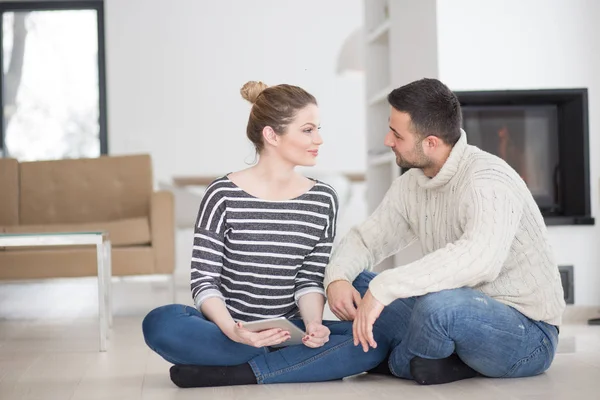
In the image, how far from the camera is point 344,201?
8.23m

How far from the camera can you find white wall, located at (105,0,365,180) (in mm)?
8414

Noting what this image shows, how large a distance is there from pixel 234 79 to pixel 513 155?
14.8 ft

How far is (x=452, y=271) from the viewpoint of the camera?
2227 millimetres

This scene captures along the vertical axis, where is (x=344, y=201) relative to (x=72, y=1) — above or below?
below

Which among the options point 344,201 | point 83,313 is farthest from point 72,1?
point 83,313

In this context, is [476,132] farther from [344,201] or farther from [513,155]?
[344,201]

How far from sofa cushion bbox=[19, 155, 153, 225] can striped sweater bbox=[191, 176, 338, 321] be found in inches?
125

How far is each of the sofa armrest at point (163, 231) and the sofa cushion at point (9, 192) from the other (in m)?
0.98

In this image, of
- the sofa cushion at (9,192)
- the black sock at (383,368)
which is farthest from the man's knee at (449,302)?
the sofa cushion at (9,192)

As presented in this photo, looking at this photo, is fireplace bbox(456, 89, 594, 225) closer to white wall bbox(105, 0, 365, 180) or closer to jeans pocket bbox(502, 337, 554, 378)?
jeans pocket bbox(502, 337, 554, 378)

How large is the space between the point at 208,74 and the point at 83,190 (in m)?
3.03

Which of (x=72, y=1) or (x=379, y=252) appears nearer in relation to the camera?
(x=379, y=252)

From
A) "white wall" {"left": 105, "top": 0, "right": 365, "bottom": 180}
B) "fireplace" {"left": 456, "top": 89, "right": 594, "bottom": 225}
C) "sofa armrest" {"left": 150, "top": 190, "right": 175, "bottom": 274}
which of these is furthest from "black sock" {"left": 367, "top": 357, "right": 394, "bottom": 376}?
"white wall" {"left": 105, "top": 0, "right": 365, "bottom": 180}

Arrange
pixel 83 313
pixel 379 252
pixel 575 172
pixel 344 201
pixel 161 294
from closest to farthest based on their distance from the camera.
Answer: pixel 379 252
pixel 575 172
pixel 83 313
pixel 161 294
pixel 344 201
